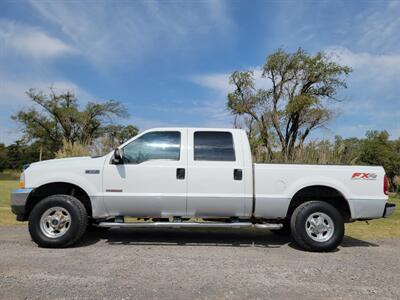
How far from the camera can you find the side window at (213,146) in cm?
666

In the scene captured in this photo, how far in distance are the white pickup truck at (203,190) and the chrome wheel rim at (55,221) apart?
16mm

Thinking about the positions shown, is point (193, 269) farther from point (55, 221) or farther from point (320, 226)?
point (55, 221)

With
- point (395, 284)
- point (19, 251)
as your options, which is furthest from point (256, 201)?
point (19, 251)

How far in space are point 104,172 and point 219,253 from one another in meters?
2.37

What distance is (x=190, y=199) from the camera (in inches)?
254

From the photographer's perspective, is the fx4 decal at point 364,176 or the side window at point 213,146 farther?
the side window at point 213,146

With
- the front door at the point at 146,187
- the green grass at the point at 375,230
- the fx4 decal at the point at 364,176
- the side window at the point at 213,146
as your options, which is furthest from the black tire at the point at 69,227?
the green grass at the point at 375,230

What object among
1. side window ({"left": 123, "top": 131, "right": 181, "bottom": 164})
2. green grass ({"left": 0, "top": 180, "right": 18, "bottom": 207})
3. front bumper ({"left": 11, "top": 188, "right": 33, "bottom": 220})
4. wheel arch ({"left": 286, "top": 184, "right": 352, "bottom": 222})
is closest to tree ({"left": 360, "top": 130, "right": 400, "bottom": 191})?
green grass ({"left": 0, "top": 180, "right": 18, "bottom": 207})

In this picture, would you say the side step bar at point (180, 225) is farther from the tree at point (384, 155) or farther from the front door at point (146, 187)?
the tree at point (384, 155)

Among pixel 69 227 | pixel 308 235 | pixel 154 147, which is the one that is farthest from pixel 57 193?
pixel 308 235

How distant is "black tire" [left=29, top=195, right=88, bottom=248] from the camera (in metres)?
6.23

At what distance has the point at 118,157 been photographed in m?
6.44

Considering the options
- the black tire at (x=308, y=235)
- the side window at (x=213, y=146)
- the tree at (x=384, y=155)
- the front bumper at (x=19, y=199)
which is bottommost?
the black tire at (x=308, y=235)

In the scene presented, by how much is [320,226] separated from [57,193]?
4.65 m
